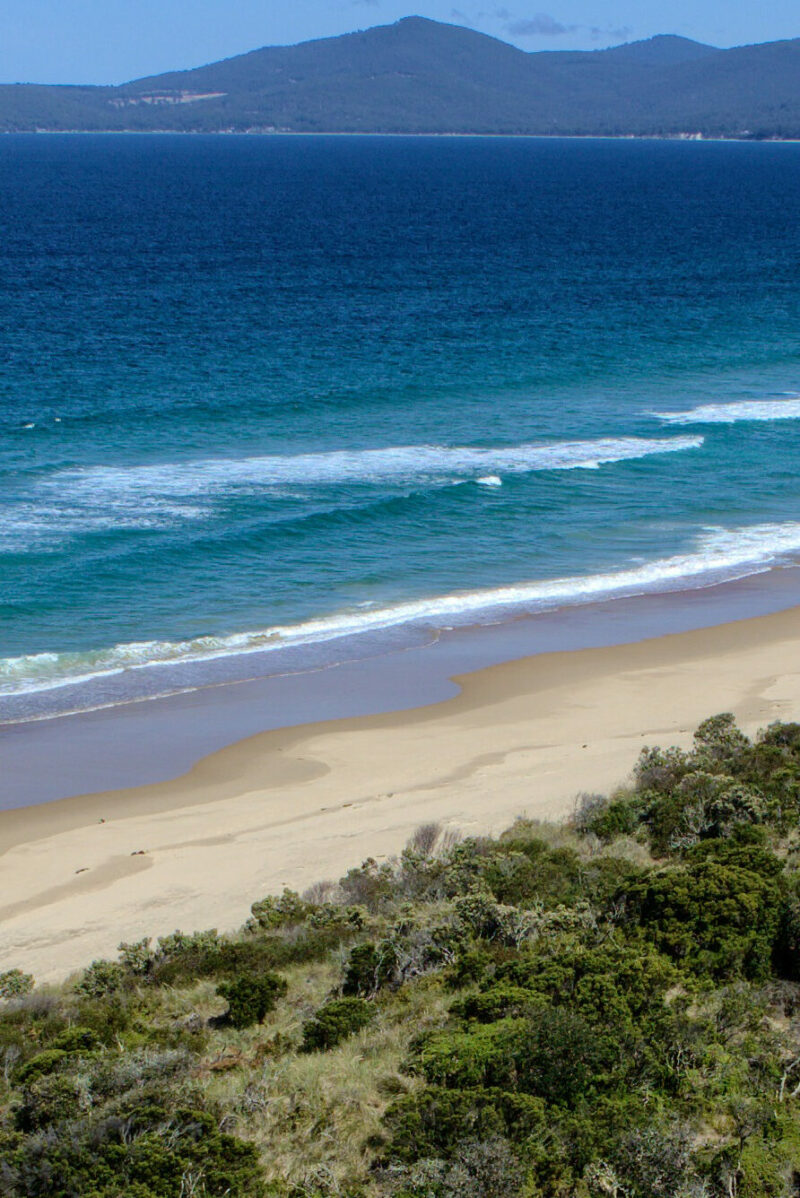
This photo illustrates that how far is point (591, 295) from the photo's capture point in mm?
70438

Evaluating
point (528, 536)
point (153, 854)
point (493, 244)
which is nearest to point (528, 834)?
point (153, 854)

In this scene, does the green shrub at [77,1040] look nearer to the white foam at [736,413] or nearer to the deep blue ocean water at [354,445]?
the deep blue ocean water at [354,445]

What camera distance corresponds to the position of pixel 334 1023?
11125 millimetres

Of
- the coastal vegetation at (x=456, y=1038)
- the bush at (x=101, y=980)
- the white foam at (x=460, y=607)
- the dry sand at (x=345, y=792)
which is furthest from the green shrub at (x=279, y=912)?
the white foam at (x=460, y=607)

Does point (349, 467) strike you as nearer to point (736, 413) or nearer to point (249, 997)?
point (736, 413)

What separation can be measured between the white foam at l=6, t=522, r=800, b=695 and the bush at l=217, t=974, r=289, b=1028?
43.4 ft

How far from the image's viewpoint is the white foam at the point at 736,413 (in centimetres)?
4547

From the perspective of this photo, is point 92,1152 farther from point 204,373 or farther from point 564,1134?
point 204,373

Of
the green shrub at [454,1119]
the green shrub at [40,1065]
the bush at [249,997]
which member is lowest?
the bush at [249,997]

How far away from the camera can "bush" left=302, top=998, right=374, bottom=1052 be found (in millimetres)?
11055

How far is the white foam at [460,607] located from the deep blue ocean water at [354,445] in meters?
0.08

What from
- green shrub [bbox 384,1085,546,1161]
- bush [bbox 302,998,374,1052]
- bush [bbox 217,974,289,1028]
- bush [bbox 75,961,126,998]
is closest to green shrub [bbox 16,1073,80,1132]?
bush [bbox 217,974,289,1028]

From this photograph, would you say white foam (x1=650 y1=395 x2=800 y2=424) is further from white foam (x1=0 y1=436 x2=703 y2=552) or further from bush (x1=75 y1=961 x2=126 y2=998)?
bush (x1=75 y1=961 x2=126 y2=998)

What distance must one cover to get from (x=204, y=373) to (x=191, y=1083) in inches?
1651
